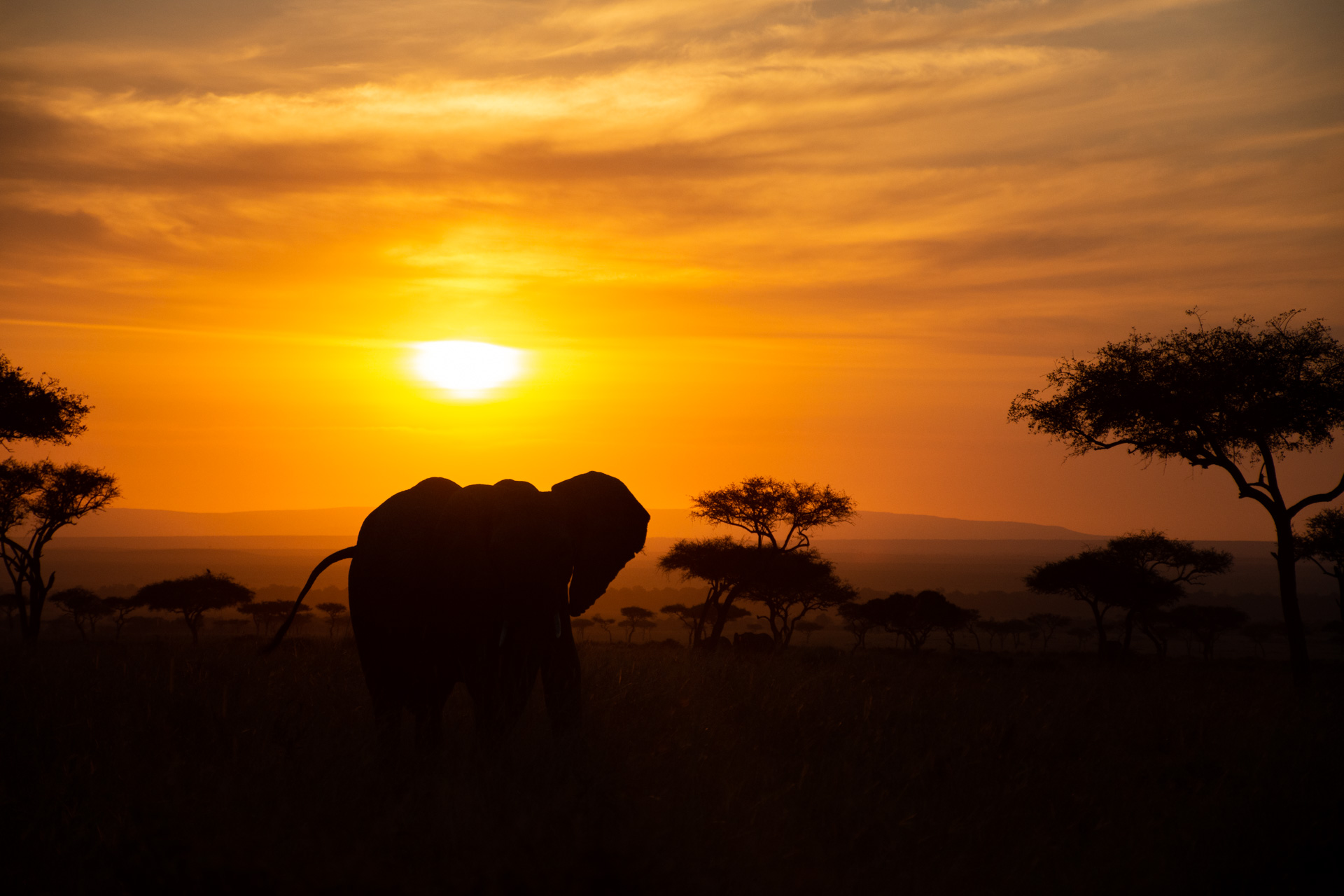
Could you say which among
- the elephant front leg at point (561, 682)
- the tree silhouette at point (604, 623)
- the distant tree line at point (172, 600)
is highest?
the elephant front leg at point (561, 682)

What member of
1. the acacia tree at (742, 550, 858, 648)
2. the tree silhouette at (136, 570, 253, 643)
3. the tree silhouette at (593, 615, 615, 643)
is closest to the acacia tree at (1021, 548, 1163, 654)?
the acacia tree at (742, 550, 858, 648)

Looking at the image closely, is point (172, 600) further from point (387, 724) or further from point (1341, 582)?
point (1341, 582)

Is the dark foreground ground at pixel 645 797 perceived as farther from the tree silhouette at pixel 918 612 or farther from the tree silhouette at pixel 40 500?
the tree silhouette at pixel 918 612

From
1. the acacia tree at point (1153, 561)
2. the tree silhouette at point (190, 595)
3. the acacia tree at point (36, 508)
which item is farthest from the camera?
the tree silhouette at point (190, 595)

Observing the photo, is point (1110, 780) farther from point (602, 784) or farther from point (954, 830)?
point (602, 784)

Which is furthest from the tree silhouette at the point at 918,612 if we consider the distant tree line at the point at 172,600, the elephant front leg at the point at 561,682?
the elephant front leg at the point at 561,682

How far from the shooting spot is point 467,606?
866cm

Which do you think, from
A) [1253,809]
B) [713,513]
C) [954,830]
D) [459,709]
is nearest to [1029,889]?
[954,830]

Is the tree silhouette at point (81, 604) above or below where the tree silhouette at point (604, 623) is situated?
above

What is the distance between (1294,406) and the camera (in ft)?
70.9

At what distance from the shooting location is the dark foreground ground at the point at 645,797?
17.4ft

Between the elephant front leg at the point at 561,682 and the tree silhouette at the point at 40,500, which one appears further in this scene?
the tree silhouette at the point at 40,500

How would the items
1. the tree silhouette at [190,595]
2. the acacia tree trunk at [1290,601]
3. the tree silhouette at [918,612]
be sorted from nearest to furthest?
the acacia tree trunk at [1290,601]
the tree silhouette at [190,595]
the tree silhouette at [918,612]

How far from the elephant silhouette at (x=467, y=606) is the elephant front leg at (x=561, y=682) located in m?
0.01
